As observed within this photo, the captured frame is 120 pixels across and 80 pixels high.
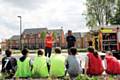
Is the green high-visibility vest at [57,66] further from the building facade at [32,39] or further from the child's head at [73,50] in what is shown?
the building facade at [32,39]

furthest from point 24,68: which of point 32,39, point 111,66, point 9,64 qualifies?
point 32,39

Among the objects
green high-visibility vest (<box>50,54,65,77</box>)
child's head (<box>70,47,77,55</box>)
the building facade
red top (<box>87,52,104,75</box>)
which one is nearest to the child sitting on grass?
child's head (<box>70,47,77,55</box>)

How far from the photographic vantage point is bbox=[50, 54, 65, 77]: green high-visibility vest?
48.9 ft

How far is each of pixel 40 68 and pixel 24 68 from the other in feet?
1.84

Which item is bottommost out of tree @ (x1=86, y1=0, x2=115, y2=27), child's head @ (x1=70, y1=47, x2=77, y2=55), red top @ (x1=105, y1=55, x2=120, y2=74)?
red top @ (x1=105, y1=55, x2=120, y2=74)

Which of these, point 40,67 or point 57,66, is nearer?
point 57,66

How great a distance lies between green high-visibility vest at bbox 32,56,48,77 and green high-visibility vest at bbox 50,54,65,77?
24 centimetres

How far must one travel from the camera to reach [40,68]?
1514cm

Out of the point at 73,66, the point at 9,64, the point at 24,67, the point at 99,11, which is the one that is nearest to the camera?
the point at 73,66

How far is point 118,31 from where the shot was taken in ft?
93.3

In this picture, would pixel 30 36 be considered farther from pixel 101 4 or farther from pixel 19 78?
pixel 19 78

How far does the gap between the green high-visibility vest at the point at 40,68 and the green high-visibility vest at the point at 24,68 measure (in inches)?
7.9

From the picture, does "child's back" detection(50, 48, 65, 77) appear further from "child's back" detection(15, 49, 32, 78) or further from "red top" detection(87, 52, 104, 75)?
"red top" detection(87, 52, 104, 75)

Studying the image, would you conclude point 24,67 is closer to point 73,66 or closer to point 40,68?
point 40,68
